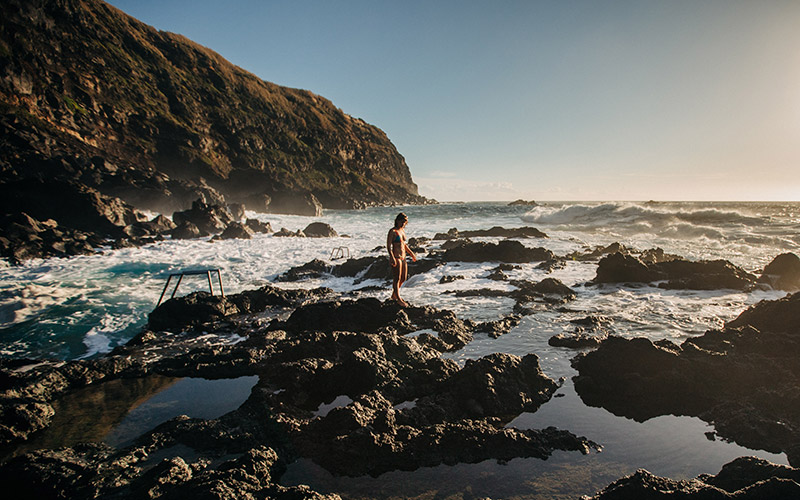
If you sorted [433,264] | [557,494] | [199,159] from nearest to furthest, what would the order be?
[557,494] → [433,264] → [199,159]

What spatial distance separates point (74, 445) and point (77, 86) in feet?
221

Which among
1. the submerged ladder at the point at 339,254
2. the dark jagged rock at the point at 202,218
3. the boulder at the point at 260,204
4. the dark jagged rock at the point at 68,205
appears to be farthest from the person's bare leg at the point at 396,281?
the boulder at the point at 260,204

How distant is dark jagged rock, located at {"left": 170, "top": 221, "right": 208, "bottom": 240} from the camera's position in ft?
74.7

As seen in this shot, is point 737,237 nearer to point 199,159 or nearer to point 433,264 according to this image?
point 433,264

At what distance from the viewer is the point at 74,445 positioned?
3.56 meters

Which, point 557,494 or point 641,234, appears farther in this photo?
point 641,234

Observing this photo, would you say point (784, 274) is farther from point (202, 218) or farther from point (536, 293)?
point (202, 218)

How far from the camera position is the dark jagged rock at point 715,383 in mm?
3637

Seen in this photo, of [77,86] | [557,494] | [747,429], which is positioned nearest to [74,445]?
[557,494]

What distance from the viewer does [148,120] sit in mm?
59656

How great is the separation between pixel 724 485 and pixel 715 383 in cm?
222

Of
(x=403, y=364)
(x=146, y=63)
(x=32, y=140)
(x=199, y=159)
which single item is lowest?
(x=403, y=364)

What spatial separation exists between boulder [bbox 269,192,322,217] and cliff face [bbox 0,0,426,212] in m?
1.55

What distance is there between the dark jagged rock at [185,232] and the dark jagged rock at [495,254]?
17112 millimetres
